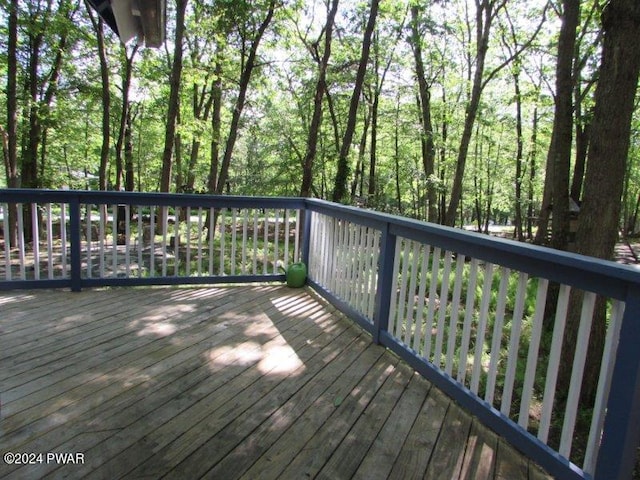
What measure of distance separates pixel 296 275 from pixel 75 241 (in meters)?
2.12

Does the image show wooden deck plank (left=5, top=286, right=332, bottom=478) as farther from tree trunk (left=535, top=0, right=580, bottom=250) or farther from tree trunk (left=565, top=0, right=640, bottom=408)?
tree trunk (left=535, top=0, right=580, bottom=250)

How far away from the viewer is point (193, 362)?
8.56 ft

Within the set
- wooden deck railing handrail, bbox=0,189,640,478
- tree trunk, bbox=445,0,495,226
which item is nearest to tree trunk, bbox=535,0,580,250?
wooden deck railing handrail, bbox=0,189,640,478

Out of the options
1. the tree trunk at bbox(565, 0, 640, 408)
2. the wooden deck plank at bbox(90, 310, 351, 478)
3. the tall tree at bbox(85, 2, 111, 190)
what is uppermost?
the tall tree at bbox(85, 2, 111, 190)

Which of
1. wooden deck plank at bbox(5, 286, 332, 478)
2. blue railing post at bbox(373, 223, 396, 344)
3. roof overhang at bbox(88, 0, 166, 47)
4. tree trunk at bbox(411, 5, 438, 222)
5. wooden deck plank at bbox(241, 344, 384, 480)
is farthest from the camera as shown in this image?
tree trunk at bbox(411, 5, 438, 222)

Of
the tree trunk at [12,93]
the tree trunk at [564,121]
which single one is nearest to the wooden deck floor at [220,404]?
the tree trunk at [564,121]

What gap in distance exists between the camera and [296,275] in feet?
14.6

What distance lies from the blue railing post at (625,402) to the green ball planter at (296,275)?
325 centimetres

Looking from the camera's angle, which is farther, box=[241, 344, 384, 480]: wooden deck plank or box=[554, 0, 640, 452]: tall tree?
box=[554, 0, 640, 452]: tall tree

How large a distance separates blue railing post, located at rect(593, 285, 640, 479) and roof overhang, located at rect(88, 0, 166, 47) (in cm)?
287

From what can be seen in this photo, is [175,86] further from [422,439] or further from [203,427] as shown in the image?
[422,439]

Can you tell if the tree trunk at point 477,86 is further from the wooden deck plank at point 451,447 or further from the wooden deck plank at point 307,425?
the wooden deck plank at point 451,447

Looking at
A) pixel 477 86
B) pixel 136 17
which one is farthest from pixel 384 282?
pixel 477 86

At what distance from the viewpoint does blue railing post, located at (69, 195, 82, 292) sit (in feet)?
12.5
